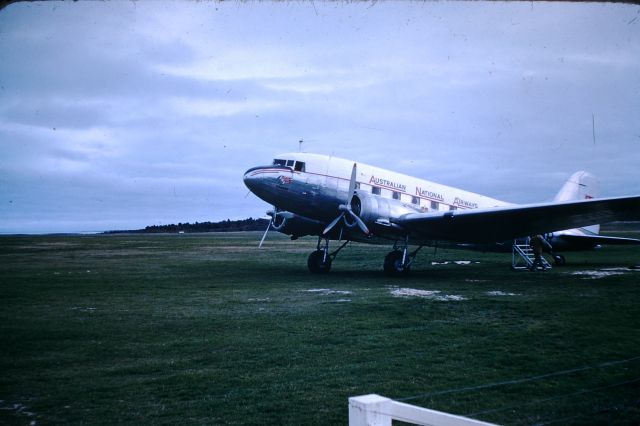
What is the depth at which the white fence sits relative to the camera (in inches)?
93.0

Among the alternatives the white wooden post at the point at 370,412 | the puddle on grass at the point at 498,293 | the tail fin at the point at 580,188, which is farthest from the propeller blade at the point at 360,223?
the white wooden post at the point at 370,412

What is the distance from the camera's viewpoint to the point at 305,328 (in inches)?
350

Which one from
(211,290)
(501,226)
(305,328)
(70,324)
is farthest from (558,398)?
(501,226)

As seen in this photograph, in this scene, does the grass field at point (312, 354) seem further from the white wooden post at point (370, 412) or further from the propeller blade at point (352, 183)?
the propeller blade at point (352, 183)

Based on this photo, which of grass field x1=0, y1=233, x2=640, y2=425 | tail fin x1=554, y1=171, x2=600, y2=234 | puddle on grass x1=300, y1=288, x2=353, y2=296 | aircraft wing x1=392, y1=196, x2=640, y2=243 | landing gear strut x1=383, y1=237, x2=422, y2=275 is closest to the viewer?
grass field x1=0, y1=233, x2=640, y2=425

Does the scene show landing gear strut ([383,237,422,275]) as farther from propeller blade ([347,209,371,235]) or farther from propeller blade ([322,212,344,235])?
propeller blade ([322,212,344,235])

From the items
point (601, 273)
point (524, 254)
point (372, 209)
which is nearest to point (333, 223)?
point (372, 209)

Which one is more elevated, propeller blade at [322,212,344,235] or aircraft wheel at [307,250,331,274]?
propeller blade at [322,212,344,235]

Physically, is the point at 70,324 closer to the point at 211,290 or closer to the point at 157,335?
the point at 157,335

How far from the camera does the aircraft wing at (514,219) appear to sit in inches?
603

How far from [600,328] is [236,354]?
6.26 meters

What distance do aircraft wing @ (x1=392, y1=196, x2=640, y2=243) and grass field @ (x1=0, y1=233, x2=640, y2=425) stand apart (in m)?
2.87

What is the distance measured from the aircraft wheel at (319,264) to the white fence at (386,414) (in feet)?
56.2

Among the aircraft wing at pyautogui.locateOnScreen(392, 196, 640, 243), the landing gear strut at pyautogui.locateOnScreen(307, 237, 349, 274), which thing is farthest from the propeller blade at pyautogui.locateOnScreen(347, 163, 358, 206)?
the landing gear strut at pyautogui.locateOnScreen(307, 237, 349, 274)
